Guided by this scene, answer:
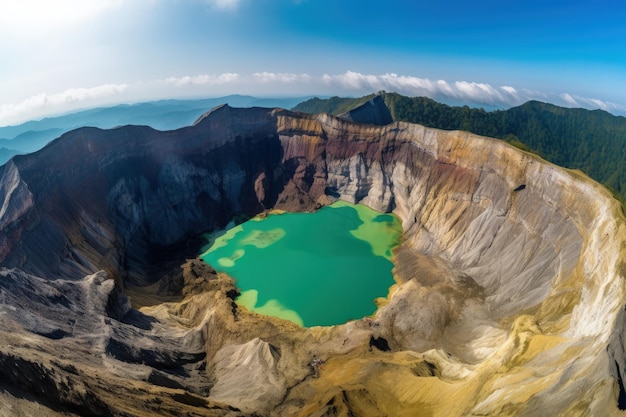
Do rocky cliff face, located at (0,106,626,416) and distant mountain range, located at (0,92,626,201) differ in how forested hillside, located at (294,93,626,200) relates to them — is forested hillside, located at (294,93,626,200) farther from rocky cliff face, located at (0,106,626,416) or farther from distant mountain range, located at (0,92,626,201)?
rocky cliff face, located at (0,106,626,416)

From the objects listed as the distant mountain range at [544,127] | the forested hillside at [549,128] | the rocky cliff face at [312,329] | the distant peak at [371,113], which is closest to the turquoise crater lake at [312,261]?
the rocky cliff face at [312,329]

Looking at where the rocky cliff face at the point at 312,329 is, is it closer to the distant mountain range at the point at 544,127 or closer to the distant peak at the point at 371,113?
the distant peak at the point at 371,113

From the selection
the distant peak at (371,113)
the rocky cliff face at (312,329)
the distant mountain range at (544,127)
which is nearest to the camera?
the rocky cliff face at (312,329)

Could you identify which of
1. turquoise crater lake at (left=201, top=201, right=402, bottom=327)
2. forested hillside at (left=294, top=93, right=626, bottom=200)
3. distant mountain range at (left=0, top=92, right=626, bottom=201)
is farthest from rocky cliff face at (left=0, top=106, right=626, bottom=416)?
forested hillside at (left=294, top=93, right=626, bottom=200)

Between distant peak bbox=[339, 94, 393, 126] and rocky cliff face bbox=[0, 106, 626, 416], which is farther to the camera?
distant peak bbox=[339, 94, 393, 126]

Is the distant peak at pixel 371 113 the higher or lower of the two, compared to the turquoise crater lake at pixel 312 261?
higher

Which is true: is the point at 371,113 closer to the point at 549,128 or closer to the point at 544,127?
the point at 544,127
